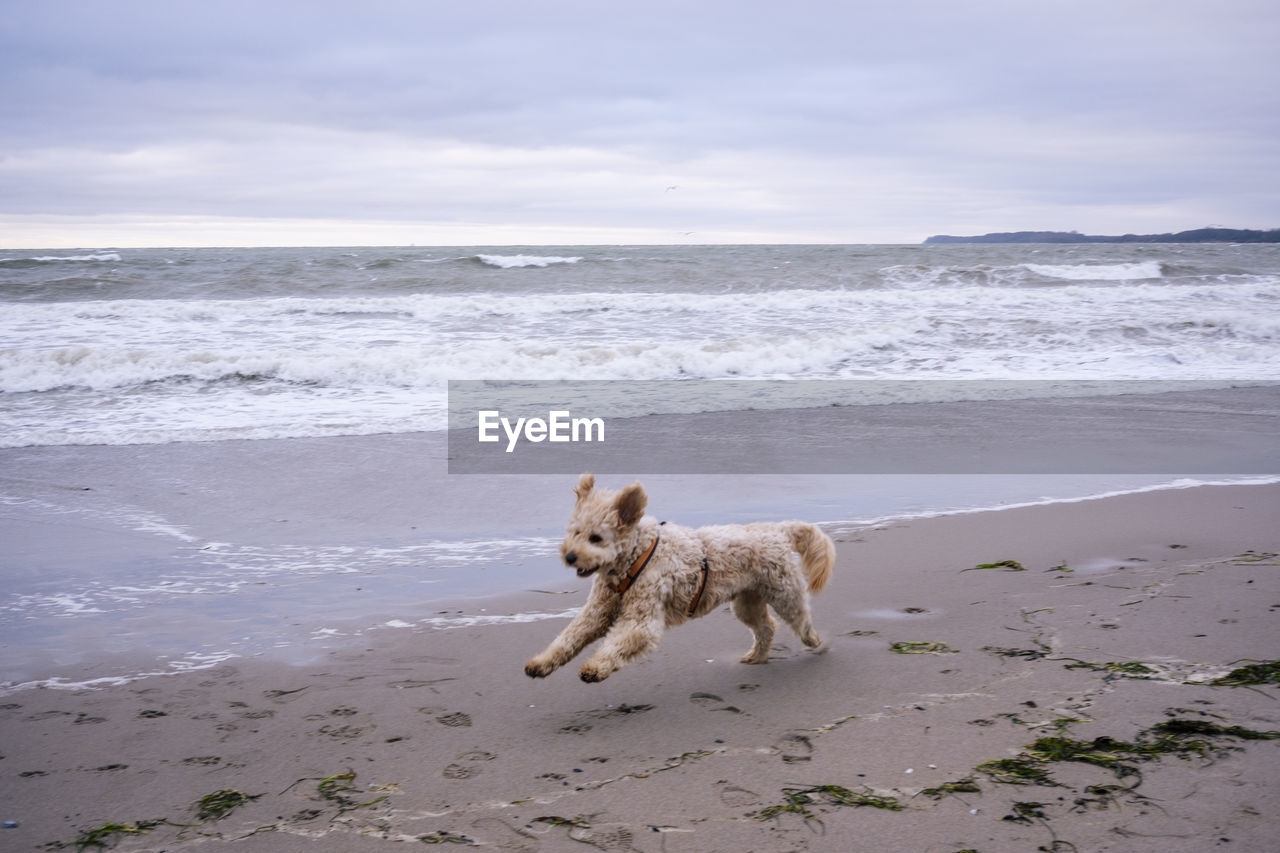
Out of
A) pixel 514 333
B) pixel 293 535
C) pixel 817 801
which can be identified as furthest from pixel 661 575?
pixel 514 333

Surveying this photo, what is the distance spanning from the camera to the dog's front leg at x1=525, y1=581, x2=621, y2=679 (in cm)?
369

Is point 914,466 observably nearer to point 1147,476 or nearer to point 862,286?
point 1147,476

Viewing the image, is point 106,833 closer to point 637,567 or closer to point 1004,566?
point 637,567

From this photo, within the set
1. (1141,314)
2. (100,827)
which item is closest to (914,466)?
(100,827)

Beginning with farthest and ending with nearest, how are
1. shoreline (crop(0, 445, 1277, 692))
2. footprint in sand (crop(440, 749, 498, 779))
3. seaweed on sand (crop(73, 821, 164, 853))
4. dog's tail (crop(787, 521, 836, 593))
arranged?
shoreline (crop(0, 445, 1277, 692))
dog's tail (crop(787, 521, 836, 593))
footprint in sand (crop(440, 749, 498, 779))
seaweed on sand (crop(73, 821, 164, 853))

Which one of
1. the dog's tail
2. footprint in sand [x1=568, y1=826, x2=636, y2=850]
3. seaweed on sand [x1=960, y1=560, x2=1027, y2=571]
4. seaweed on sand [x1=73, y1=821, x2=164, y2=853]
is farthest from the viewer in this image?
seaweed on sand [x1=960, y1=560, x2=1027, y2=571]

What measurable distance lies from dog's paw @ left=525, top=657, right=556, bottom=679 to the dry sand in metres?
0.17

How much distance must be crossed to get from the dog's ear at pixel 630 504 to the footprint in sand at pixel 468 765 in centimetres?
102

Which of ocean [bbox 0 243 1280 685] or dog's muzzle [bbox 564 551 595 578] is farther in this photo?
ocean [bbox 0 243 1280 685]

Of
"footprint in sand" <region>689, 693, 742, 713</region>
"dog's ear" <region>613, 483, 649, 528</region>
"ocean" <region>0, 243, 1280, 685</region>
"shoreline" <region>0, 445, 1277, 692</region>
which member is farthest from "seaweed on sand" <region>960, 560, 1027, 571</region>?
"dog's ear" <region>613, 483, 649, 528</region>

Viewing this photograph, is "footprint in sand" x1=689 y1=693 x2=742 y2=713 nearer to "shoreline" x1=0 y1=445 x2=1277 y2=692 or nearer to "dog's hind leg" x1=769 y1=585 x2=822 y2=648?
"dog's hind leg" x1=769 y1=585 x2=822 y2=648

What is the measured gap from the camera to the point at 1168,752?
10.1 feet

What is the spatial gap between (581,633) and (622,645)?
22 centimetres

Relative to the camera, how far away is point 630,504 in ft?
12.3
